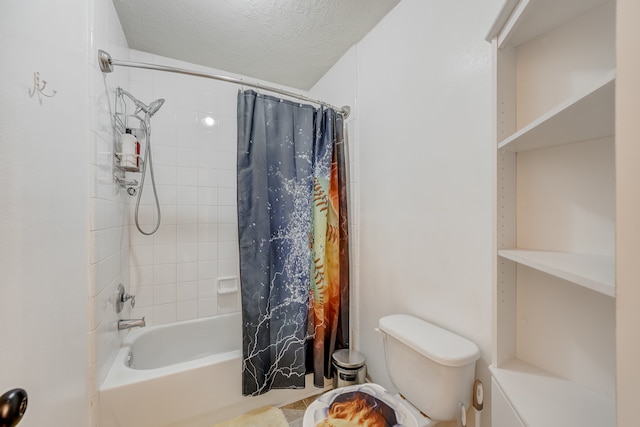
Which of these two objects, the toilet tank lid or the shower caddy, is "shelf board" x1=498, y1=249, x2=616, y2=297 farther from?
the shower caddy

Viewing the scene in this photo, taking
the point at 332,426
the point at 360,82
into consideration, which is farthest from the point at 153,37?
the point at 332,426

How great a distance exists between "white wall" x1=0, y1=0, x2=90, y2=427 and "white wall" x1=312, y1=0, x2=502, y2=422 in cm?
133

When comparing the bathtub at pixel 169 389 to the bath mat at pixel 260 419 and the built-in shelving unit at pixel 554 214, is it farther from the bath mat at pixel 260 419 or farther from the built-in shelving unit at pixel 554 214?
the built-in shelving unit at pixel 554 214

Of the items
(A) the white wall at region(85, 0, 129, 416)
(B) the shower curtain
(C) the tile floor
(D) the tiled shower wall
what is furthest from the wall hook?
(C) the tile floor

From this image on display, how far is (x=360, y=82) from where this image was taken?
169 centimetres

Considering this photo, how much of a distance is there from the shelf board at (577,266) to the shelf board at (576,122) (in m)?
0.32

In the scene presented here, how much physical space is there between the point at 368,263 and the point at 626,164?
4.44 ft

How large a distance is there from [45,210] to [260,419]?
150 cm

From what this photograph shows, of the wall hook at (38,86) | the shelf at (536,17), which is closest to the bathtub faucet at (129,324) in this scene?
the wall hook at (38,86)

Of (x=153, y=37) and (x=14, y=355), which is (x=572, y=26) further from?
(x=153, y=37)

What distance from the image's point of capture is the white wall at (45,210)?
58cm

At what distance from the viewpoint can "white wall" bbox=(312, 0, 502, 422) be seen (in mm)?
984

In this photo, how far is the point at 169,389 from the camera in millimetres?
1284

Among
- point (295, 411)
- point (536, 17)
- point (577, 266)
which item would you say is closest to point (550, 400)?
point (577, 266)
